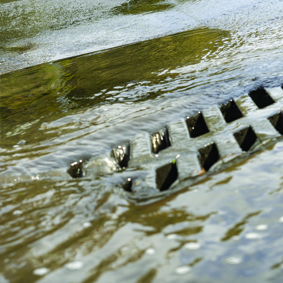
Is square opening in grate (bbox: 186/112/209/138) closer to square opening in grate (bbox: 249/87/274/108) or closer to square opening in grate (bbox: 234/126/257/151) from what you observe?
square opening in grate (bbox: 234/126/257/151)

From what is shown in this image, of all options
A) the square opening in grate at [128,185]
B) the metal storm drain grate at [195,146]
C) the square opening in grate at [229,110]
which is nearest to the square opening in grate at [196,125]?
the metal storm drain grate at [195,146]

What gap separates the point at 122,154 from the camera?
6.13 feet

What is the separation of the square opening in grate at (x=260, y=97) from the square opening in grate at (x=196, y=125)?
1.52 feet

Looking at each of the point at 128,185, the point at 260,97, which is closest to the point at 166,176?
the point at 128,185

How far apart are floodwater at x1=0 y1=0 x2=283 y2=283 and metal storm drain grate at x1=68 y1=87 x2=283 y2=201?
0.07m

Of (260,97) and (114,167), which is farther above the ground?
(260,97)

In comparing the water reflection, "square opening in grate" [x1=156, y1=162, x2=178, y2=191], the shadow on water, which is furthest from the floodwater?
the water reflection

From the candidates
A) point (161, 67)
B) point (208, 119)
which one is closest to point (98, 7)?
point (161, 67)

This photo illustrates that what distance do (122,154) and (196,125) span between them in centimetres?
57

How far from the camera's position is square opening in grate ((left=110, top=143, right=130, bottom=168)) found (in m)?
1.82

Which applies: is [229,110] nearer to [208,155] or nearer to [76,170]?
[208,155]

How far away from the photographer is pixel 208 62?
2.95m

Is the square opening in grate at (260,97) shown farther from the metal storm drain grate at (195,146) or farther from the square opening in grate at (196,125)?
the square opening in grate at (196,125)

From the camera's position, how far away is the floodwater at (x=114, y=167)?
3.55 ft
